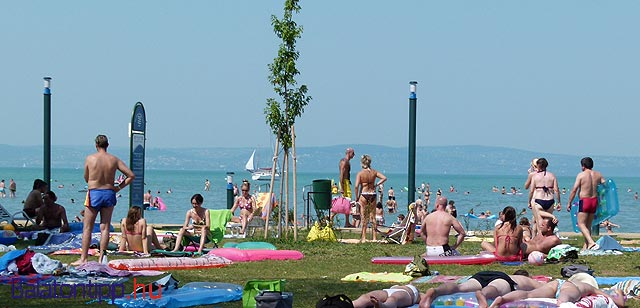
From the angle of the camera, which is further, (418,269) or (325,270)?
(325,270)

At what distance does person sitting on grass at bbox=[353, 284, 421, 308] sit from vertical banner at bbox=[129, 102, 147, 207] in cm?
914

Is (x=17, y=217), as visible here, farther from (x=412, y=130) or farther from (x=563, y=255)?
(x=563, y=255)

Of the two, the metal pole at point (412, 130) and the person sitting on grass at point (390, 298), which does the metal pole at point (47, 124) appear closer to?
the metal pole at point (412, 130)

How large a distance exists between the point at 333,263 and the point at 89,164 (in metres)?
2.96

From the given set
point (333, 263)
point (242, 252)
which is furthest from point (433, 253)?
point (242, 252)

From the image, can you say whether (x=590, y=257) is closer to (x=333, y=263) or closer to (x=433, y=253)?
(x=433, y=253)

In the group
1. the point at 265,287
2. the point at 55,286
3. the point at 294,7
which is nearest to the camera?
the point at 265,287

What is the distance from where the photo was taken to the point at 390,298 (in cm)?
802

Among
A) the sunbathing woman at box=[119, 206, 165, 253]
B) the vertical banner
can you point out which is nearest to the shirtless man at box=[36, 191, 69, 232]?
the vertical banner

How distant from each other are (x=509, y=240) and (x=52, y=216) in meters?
6.67

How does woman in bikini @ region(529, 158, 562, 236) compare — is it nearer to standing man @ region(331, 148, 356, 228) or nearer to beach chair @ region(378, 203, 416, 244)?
beach chair @ region(378, 203, 416, 244)

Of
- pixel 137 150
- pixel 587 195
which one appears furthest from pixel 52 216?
pixel 587 195

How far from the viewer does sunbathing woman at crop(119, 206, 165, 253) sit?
13664 mm

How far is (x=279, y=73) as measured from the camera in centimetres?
1672
